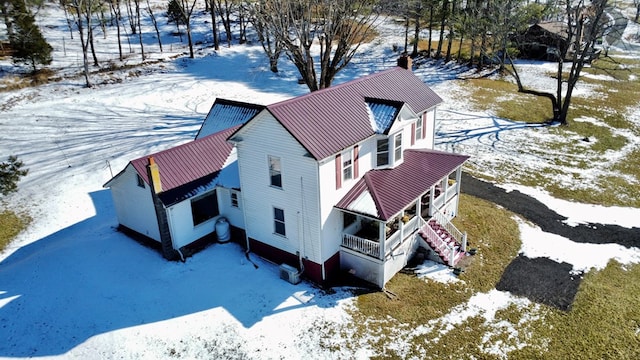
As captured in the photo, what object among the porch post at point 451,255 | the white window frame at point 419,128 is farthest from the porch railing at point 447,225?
the white window frame at point 419,128

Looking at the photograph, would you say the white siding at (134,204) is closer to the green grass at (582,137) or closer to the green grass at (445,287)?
the green grass at (445,287)

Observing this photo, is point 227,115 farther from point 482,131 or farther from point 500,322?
point 482,131

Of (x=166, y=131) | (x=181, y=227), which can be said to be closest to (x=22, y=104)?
(x=166, y=131)

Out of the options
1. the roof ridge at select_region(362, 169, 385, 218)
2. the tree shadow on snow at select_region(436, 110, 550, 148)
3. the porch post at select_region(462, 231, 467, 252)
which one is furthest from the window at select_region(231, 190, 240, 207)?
the tree shadow on snow at select_region(436, 110, 550, 148)

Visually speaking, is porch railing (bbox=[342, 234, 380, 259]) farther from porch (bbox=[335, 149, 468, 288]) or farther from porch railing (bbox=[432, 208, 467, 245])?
porch railing (bbox=[432, 208, 467, 245])

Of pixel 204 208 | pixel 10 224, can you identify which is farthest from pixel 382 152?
pixel 10 224
